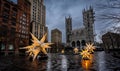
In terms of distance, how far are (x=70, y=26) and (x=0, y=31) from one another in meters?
184

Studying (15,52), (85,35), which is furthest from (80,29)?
(15,52)

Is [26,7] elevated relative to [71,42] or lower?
elevated

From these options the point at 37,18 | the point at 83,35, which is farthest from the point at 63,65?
the point at 83,35

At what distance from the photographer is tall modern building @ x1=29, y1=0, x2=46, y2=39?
111088 mm

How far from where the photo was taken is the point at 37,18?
12200 cm

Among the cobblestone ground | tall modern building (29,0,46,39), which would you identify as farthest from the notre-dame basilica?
the cobblestone ground

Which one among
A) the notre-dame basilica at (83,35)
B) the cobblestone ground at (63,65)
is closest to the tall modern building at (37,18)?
the notre-dame basilica at (83,35)

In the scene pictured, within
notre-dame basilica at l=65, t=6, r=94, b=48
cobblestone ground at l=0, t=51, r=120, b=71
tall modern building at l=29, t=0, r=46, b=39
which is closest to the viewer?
cobblestone ground at l=0, t=51, r=120, b=71

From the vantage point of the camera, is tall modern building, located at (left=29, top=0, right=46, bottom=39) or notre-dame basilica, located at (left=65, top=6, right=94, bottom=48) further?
notre-dame basilica, located at (left=65, top=6, right=94, bottom=48)

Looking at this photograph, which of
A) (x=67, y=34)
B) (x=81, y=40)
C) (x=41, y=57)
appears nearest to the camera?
(x=41, y=57)

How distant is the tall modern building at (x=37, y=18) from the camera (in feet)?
364

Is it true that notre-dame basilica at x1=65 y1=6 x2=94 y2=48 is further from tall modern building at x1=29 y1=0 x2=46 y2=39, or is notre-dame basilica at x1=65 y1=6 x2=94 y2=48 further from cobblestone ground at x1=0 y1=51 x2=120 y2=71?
cobblestone ground at x1=0 y1=51 x2=120 y2=71

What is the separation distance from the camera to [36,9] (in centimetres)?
12169

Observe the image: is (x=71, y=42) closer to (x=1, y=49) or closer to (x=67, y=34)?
(x=67, y=34)
